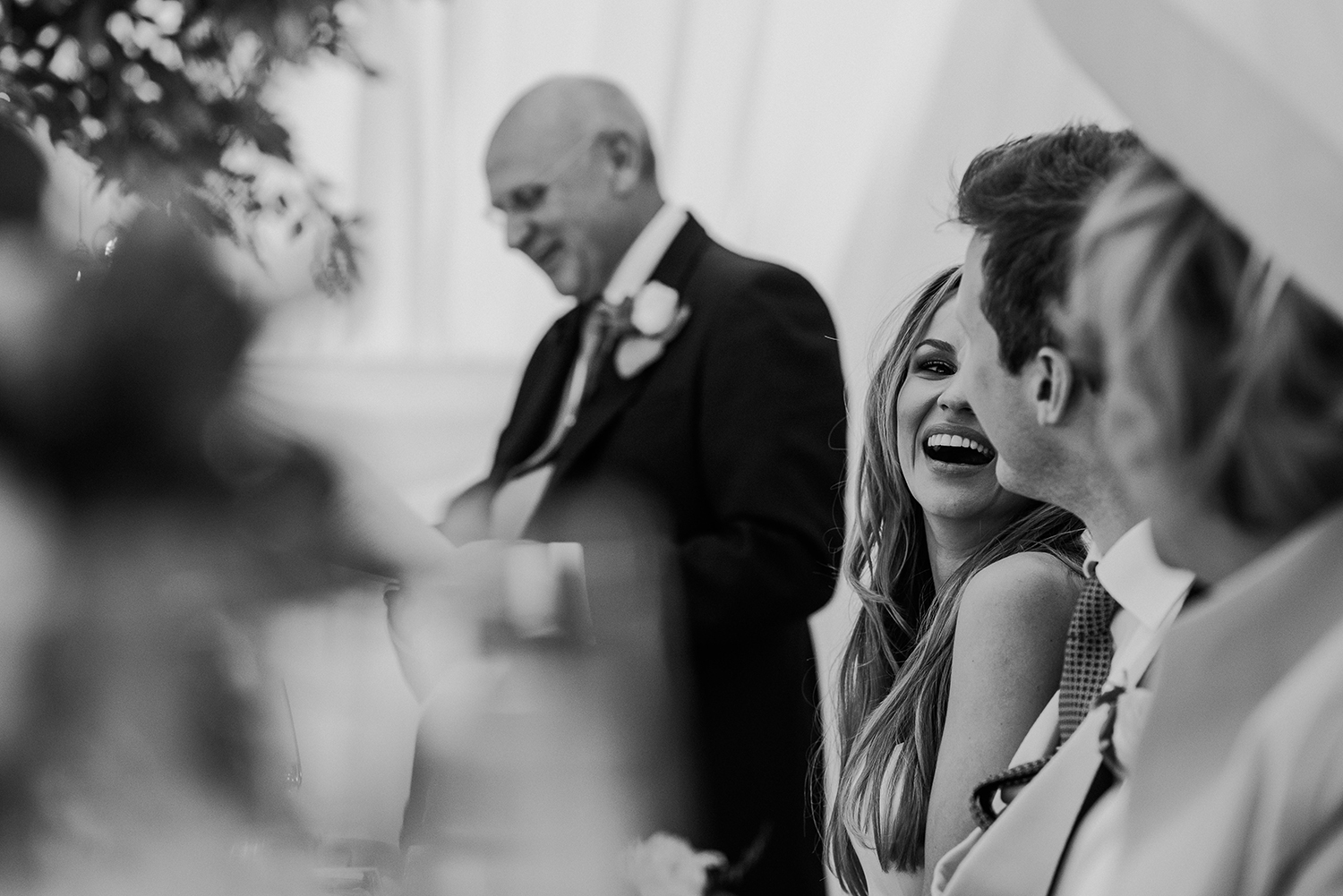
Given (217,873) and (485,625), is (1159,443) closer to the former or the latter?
(485,625)

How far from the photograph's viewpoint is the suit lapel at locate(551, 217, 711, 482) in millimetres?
1771

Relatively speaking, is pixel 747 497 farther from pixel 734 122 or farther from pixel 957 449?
pixel 734 122

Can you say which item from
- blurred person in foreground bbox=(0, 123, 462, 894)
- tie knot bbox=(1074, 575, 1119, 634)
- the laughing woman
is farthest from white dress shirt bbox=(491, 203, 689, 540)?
blurred person in foreground bbox=(0, 123, 462, 894)

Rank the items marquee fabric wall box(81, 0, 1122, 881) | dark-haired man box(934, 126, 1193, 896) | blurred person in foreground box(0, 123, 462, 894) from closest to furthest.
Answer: blurred person in foreground box(0, 123, 462, 894)
dark-haired man box(934, 126, 1193, 896)
marquee fabric wall box(81, 0, 1122, 881)

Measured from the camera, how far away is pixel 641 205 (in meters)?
2.04

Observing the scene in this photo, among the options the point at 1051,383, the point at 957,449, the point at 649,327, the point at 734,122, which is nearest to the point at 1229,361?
the point at 1051,383

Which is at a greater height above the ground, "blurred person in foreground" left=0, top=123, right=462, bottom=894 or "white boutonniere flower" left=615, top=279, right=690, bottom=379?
"blurred person in foreground" left=0, top=123, right=462, bottom=894

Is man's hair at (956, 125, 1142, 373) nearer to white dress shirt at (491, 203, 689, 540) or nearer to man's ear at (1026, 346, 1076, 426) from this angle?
man's ear at (1026, 346, 1076, 426)

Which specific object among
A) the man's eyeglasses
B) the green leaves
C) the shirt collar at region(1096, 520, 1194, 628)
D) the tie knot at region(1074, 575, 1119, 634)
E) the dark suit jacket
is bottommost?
the dark suit jacket

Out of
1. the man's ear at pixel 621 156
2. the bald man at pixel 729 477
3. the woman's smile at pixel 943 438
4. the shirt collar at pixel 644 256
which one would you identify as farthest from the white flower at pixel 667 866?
the man's ear at pixel 621 156

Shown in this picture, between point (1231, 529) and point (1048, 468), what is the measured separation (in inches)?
11.4

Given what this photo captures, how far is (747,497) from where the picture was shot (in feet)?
5.46

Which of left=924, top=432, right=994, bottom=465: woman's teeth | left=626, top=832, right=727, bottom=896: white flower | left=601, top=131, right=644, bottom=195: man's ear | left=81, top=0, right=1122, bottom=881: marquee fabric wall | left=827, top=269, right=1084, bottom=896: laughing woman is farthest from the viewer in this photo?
left=81, top=0, right=1122, bottom=881: marquee fabric wall

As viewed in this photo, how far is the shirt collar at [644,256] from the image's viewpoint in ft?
6.38
